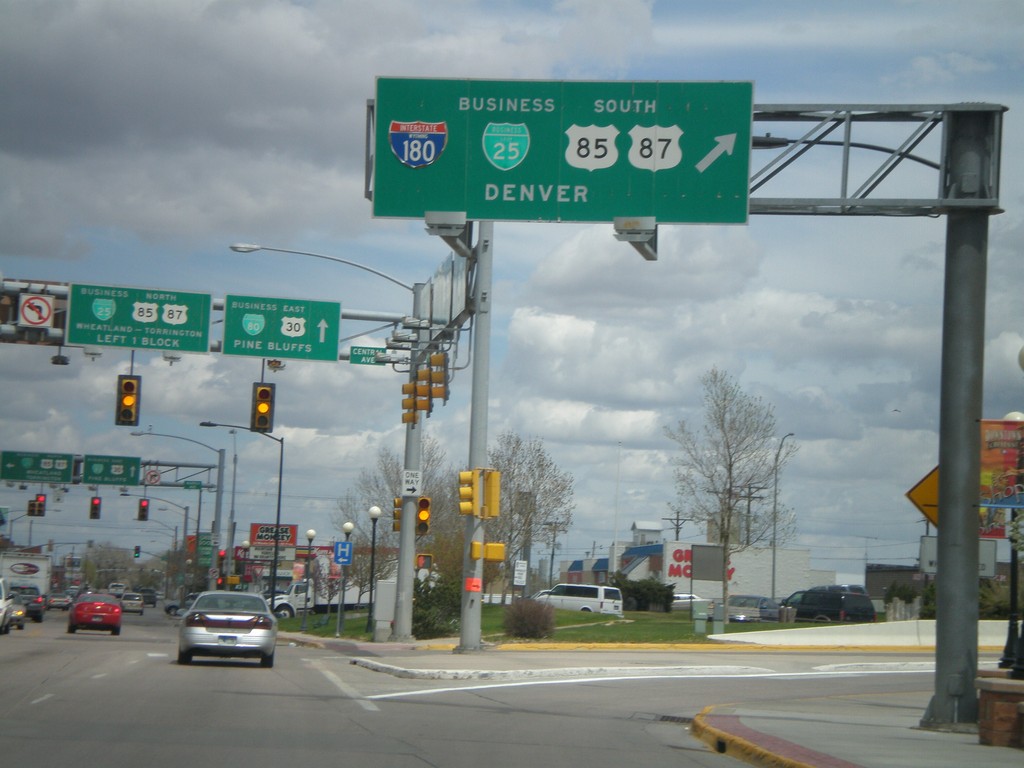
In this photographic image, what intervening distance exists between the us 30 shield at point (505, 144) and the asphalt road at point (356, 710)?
7827mm

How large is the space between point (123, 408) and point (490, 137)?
15959mm

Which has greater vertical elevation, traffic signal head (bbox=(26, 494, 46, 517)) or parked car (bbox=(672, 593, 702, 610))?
traffic signal head (bbox=(26, 494, 46, 517))

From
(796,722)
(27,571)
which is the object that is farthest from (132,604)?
(796,722)

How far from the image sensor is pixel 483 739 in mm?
13398

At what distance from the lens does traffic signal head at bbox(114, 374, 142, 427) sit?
97.9ft

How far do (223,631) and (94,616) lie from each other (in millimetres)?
20581

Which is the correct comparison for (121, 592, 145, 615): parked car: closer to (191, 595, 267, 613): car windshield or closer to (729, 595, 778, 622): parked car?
(729, 595, 778, 622): parked car

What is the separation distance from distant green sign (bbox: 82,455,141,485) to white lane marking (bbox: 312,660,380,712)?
40.7 meters

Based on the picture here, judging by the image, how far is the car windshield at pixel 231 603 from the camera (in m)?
23.7

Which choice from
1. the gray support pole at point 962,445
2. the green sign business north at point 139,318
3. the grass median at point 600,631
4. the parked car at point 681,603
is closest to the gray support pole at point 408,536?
the grass median at point 600,631

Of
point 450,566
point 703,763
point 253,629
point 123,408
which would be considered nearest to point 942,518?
point 703,763

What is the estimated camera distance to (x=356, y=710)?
16.0 m

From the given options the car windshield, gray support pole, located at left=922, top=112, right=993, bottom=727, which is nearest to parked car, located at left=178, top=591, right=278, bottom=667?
the car windshield

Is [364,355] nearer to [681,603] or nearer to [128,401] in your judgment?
[128,401]
